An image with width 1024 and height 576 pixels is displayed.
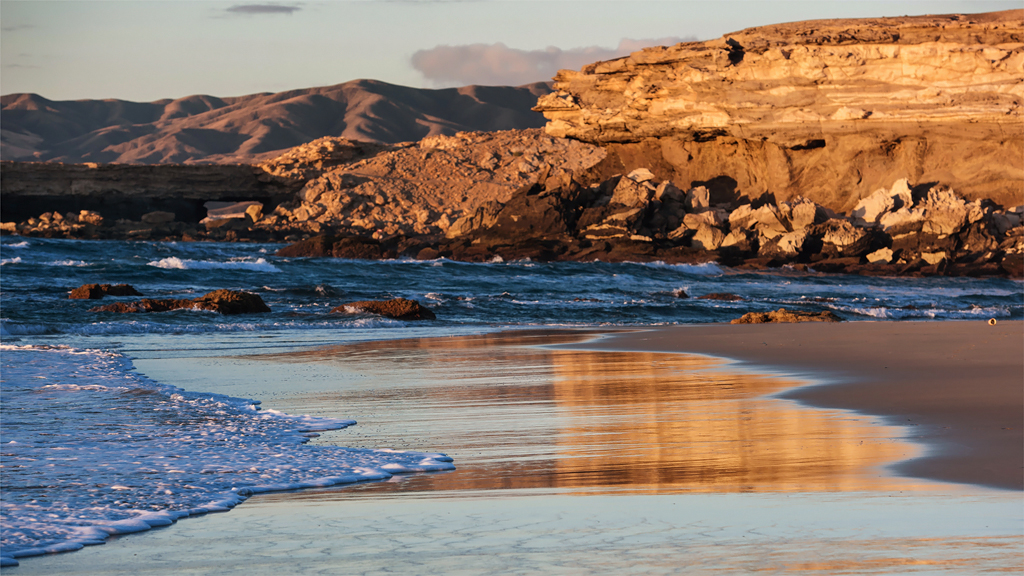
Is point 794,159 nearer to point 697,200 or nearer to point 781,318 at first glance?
point 697,200

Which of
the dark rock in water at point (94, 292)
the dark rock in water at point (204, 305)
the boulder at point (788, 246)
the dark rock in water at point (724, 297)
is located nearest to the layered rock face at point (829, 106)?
the boulder at point (788, 246)

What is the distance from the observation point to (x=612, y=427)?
186 inches

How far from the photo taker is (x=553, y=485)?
345 cm

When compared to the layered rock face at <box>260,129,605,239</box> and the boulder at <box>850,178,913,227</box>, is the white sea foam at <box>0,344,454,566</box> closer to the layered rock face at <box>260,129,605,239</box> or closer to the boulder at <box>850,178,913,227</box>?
the boulder at <box>850,178,913,227</box>

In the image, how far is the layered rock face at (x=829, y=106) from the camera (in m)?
31.4

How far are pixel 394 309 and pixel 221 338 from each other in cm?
338

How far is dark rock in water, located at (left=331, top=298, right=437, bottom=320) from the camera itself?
45.4 feet

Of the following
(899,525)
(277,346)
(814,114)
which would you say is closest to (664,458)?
(899,525)

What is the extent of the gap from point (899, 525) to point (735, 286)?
21566mm

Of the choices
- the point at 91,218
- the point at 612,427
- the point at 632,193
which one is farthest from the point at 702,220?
the point at 91,218

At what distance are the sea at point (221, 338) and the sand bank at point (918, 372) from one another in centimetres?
202

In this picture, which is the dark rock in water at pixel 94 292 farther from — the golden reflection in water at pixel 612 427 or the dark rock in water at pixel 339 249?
the dark rock in water at pixel 339 249

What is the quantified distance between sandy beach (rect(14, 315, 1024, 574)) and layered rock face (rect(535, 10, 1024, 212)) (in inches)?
1069

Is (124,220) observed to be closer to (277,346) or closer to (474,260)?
(474,260)
